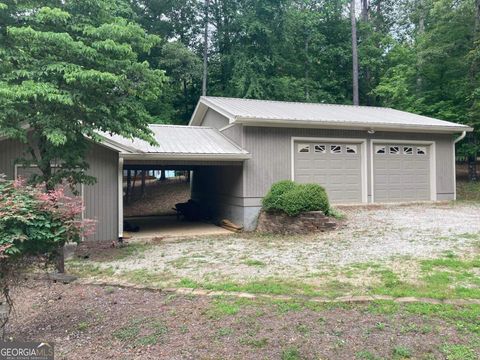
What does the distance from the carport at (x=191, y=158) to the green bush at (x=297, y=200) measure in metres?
1.50

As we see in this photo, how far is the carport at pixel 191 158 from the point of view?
9.48m

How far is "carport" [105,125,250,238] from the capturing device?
948cm

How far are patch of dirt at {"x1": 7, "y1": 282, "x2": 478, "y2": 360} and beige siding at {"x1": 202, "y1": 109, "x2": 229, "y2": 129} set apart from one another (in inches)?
332

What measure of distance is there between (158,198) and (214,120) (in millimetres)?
8482

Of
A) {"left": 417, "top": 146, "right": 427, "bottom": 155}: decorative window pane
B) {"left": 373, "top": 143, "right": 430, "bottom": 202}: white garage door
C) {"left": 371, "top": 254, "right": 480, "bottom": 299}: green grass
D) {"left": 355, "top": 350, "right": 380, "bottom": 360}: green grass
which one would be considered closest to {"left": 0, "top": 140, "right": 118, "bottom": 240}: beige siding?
{"left": 371, "top": 254, "right": 480, "bottom": 299}: green grass

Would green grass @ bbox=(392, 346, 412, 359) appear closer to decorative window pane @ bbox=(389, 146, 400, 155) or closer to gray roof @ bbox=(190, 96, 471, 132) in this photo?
gray roof @ bbox=(190, 96, 471, 132)

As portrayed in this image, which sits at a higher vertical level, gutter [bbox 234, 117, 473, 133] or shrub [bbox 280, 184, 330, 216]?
gutter [bbox 234, 117, 473, 133]

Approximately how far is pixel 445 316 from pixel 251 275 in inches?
104

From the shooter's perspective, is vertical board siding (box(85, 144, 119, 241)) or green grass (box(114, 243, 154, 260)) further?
vertical board siding (box(85, 144, 119, 241))

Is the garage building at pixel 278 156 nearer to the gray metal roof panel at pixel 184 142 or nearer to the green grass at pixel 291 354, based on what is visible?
the gray metal roof panel at pixel 184 142

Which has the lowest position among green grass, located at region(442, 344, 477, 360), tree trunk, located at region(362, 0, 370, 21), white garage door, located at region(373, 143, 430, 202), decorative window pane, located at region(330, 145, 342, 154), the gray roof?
green grass, located at region(442, 344, 477, 360)

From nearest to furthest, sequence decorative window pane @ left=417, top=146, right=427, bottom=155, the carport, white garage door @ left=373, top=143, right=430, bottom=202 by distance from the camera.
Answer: the carport < white garage door @ left=373, top=143, right=430, bottom=202 < decorative window pane @ left=417, top=146, right=427, bottom=155

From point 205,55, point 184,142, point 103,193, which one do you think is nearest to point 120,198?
point 103,193

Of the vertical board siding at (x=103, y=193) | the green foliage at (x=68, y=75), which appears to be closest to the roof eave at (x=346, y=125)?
the vertical board siding at (x=103, y=193)
